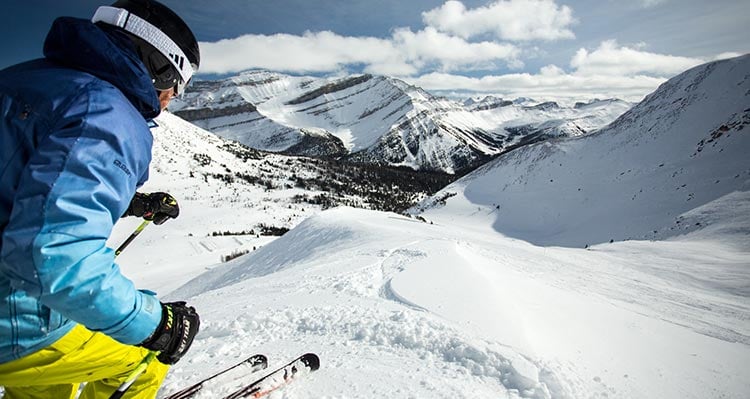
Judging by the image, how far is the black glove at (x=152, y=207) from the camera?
3896mm

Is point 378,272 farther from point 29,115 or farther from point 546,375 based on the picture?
point 29,115

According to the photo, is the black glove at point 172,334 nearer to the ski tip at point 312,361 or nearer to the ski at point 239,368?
the ski at point 239,368

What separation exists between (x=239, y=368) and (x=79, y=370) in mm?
1873

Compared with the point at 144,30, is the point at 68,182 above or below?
below

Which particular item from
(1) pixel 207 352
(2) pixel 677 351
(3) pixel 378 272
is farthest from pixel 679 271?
(1) pixel 207 352

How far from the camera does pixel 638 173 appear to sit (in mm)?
36188

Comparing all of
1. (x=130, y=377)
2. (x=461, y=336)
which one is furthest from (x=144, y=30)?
(x=461, y=336)

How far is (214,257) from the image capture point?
93.6ft

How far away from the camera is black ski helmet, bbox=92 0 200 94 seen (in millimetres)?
2252

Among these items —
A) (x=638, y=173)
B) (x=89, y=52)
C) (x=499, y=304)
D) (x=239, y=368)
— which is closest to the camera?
(x=89, y=52)

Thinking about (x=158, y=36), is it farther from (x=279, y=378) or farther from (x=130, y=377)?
(x=279, y=378)

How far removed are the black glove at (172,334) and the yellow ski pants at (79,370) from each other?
0.44m

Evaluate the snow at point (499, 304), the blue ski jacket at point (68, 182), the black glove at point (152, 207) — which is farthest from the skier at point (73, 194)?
the snow at point (499, 304)

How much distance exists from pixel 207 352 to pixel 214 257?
2644 cm
